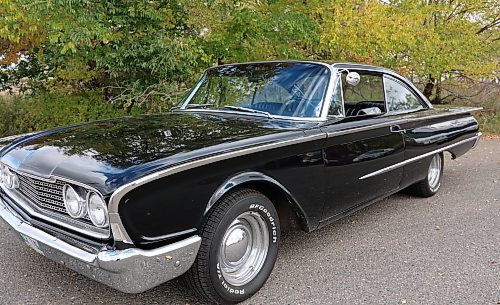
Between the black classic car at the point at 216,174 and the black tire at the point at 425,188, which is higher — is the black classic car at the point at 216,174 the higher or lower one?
the higher one

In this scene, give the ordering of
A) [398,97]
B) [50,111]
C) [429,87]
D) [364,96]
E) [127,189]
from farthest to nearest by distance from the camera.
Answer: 1. [429,87]
2. [50,111]
3. [398,97]
4. [364,96]
5. [127,189]

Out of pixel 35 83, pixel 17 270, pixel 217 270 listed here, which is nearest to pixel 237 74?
pixel 217 270

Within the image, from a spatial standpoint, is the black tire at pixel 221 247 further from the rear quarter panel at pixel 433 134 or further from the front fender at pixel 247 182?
the rear quarter panel at pixel 433 134

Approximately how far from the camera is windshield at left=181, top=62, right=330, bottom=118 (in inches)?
140

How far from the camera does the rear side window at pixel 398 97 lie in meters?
4.40

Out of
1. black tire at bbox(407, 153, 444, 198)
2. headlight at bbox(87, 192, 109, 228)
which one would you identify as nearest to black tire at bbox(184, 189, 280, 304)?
headlight at bbox(87, 192, 109, 228)

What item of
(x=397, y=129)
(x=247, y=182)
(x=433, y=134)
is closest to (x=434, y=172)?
(x=433, y=134)

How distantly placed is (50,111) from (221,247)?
8174 millimetres

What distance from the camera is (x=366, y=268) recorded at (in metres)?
3.35

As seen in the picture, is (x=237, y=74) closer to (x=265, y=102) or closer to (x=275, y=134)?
(x=265, y=102)

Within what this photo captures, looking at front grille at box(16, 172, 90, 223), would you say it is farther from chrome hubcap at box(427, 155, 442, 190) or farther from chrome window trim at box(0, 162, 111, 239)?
chrome hubcap at box(427, 155, 442, 190)

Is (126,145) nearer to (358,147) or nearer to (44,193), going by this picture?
(44,193)

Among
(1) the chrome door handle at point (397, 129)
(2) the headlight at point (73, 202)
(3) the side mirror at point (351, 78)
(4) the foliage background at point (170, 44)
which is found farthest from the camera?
(4) the foliage background at point (170, 44)

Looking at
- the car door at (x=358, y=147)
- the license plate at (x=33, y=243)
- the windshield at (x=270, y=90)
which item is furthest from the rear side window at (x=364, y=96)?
the license plate at (x=33, y=243)
